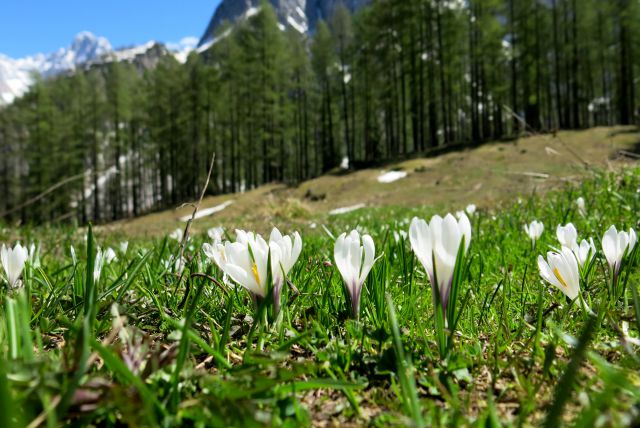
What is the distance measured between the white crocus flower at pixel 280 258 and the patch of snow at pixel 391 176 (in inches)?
770

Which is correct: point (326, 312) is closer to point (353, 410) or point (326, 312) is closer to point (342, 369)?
point (342, 369)

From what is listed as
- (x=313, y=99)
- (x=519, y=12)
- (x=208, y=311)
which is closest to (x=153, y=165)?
(x=313, y=99)

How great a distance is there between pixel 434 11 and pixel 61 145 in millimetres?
36982

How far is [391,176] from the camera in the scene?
70.3 feet

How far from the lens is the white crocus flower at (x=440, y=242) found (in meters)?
1.06

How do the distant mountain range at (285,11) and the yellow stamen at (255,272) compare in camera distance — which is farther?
the distant mountain range at (285,11)

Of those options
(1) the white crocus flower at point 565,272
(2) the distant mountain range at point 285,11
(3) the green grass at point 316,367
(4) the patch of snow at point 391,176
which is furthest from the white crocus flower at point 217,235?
(2) the distant mountain range at point 285,11

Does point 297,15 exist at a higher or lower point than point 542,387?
higher

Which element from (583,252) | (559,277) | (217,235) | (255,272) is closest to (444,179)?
(217,235)

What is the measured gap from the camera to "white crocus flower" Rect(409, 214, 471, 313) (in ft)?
3.46

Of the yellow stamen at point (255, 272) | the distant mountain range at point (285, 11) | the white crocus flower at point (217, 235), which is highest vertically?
the distant mountain range at point (285, 11)

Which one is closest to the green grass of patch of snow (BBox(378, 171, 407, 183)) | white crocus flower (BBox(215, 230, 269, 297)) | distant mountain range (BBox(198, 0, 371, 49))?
white crocus flower (BBox(215, 230, 269, 297))

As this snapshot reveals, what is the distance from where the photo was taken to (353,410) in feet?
2.96

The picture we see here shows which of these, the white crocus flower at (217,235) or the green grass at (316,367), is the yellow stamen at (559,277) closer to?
the green grass at (316,367)
